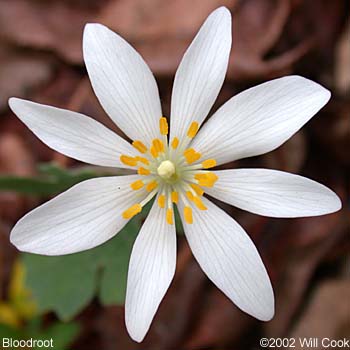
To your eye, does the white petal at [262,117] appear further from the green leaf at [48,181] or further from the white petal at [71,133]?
the green leaf at [48,181]

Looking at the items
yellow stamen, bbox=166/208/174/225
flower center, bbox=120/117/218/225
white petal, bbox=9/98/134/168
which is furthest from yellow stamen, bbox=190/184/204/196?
white petal, bbox=9/98/134/168

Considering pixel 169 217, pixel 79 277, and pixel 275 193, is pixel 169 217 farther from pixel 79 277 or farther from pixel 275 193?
pixel 79 277

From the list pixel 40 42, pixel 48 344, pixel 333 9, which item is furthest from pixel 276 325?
pixel 40 42

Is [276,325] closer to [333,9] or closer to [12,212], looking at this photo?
[12,212]

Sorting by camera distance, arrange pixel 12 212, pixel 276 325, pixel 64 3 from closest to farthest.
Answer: pixel 276 325 < pixel 12 212 < pixel 64 3

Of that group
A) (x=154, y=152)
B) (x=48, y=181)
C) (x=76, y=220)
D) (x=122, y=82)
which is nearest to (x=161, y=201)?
(x=154, y=152)

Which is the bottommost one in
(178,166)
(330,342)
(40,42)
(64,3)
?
(330,342)

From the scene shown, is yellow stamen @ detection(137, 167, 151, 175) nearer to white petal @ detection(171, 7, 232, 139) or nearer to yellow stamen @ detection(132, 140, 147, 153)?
yellow stamen @ detection(132, 140, 147, 153)
